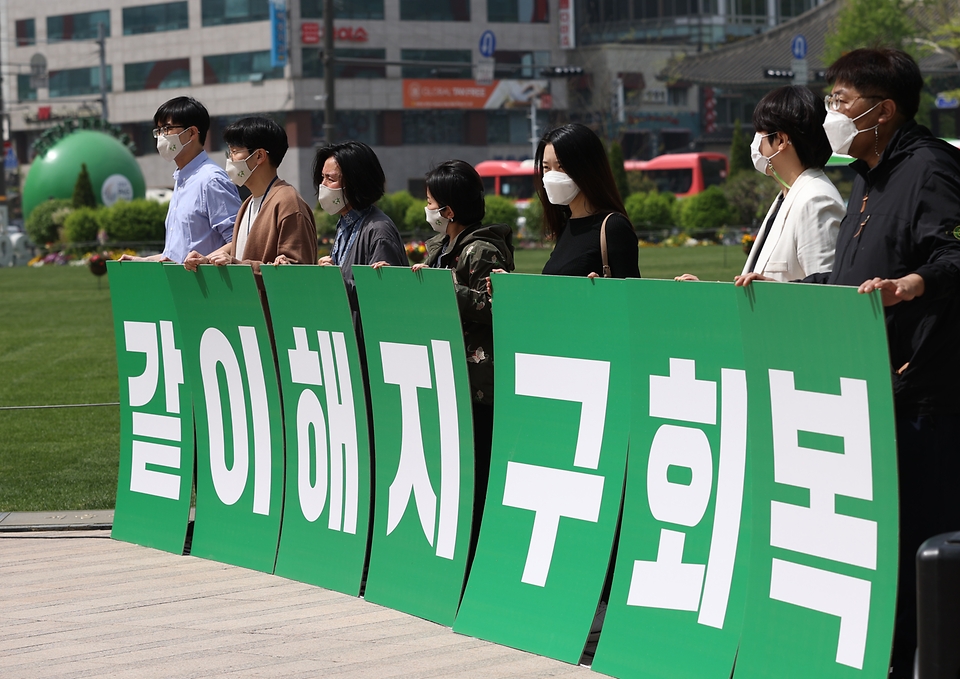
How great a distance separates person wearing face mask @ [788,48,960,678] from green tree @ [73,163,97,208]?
43.8 m

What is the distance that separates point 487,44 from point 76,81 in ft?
82.1

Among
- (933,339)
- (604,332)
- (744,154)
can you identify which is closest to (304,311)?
(604,332)

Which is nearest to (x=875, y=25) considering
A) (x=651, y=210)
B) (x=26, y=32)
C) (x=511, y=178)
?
(x=651, y=210)

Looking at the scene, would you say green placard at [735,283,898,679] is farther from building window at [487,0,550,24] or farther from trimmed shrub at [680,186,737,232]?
building window at [487,0,550,24]

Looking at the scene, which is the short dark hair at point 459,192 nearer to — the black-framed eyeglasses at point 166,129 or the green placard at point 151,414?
the green placard at point 151,414

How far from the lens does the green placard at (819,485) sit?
11.5 feet

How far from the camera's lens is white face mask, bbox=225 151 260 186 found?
650 centimetres

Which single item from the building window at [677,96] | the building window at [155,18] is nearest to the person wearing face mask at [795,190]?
the building window at [155,18]

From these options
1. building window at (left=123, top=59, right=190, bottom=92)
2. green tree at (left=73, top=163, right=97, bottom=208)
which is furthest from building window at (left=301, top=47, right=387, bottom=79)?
green tree at (left=73, top=163, right=97, bottom=208)

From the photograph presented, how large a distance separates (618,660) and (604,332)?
1002mm

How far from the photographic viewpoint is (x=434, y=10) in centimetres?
7506

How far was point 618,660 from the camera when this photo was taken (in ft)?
14.1

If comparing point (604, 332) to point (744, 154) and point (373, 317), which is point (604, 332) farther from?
point (744, 154)

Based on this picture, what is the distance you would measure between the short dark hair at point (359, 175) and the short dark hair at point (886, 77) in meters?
2.27
